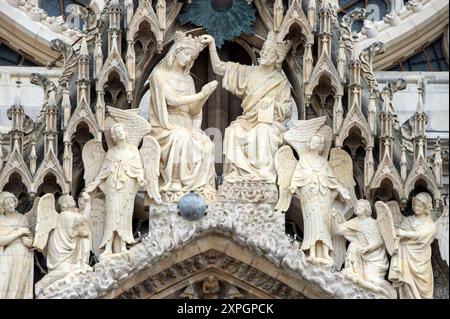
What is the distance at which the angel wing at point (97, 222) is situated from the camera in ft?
106

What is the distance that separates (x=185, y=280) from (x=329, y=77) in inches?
95.1

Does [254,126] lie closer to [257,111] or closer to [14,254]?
[257,111]

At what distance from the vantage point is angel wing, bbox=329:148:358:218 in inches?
1282

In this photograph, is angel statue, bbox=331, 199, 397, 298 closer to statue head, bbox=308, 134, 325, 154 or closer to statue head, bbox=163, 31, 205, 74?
statue head, bbox=308, 134, 325, 154

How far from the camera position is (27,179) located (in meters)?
32.3

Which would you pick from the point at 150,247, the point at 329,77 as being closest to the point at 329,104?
the point at 329,77

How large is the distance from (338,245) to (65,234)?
8.60 feet

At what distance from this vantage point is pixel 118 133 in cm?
3253

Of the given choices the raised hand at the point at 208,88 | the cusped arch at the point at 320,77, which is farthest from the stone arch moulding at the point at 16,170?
the cusped arch at the point at 320,77

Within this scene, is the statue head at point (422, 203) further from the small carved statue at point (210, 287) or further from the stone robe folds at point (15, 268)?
the stone robe folds at point (15, 268)

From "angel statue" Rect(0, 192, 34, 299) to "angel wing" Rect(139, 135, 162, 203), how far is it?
1.24 m

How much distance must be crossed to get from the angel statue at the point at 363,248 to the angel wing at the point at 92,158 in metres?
2.32

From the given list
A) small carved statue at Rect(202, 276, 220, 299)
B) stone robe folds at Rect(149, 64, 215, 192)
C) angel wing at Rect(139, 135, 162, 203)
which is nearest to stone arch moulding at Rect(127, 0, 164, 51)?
stone robe folds at Rect(149, 64, 215, 192)
